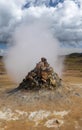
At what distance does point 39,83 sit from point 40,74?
2.00 m

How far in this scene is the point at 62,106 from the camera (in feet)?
166

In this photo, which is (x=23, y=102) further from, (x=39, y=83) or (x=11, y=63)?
(x=11, y=63)

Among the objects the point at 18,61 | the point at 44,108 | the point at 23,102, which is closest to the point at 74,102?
the point at 44,108

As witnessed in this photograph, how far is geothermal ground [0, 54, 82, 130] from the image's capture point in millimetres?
43469

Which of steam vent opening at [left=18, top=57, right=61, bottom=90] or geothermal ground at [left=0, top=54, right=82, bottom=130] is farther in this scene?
steam vent opening at [left=18, top=57, right=61, bottom=90]

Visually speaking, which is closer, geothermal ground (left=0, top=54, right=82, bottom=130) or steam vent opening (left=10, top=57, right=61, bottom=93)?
geothermal ground (left=0, top=54, right=82, bottom=130)

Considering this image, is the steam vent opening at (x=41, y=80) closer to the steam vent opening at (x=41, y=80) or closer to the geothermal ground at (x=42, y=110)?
the steam vent opening at (x=41, y=80)

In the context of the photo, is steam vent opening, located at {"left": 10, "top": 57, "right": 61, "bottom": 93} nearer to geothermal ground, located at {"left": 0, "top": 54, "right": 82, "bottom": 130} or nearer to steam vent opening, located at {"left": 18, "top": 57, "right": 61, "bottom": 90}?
steam vent opening, located at {"left": 18, "top": 57, "right": 61, "bottom": 90}

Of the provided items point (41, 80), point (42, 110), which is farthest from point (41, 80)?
point (42, 110)

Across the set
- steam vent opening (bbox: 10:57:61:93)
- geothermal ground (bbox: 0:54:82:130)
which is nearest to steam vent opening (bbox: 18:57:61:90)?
steam vent opening (bbox: 10:57:61:93)

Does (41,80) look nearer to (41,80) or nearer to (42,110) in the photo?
(41,80)

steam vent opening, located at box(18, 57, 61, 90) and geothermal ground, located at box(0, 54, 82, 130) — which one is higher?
steam vent opening, located at box(18, 57, 61, 90)

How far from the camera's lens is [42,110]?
4894 centimetres

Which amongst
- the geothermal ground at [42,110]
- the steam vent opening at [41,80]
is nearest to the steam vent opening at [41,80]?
the steam vent opening at [41,80]
